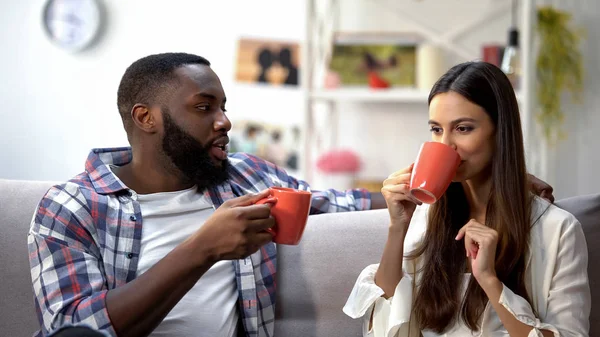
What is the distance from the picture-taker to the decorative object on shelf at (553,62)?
12.5ft

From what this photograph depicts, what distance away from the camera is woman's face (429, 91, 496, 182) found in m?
1.46

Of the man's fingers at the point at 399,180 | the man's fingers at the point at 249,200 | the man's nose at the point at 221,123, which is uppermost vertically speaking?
the man's nose at the point at 221,123

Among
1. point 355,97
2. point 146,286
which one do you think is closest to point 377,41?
point 355,97

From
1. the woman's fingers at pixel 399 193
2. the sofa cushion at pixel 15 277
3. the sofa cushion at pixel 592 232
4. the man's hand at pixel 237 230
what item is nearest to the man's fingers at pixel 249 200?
the man's hand at pixel 237 230

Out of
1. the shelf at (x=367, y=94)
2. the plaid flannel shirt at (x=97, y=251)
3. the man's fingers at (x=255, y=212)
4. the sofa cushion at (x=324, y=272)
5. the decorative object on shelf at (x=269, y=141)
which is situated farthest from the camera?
the decorative object on shelf at (x=269, y=141)

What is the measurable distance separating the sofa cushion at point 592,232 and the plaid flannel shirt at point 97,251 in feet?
2.07

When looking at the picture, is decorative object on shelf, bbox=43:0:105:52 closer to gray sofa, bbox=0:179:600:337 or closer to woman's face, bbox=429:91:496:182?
gray sofa, bbox=0:179:600:337

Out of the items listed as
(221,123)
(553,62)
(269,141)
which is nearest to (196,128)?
(221,123)

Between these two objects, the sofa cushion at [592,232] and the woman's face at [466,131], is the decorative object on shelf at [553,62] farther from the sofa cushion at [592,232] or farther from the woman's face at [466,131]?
the woman's face at [466,131]

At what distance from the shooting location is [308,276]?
177 centimetres

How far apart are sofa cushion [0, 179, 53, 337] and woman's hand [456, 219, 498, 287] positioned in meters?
0.99

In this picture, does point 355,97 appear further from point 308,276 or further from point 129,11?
point 308,276

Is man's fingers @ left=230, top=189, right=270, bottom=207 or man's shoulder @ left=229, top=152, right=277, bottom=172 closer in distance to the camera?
man's fingers @ left=230, top=189, right=270, bottom=207

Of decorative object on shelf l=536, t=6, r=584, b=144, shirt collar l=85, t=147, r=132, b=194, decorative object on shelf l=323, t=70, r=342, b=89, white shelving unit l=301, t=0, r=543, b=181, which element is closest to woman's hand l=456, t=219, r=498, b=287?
shirt collar l=85, t=147, r=132, b=194
